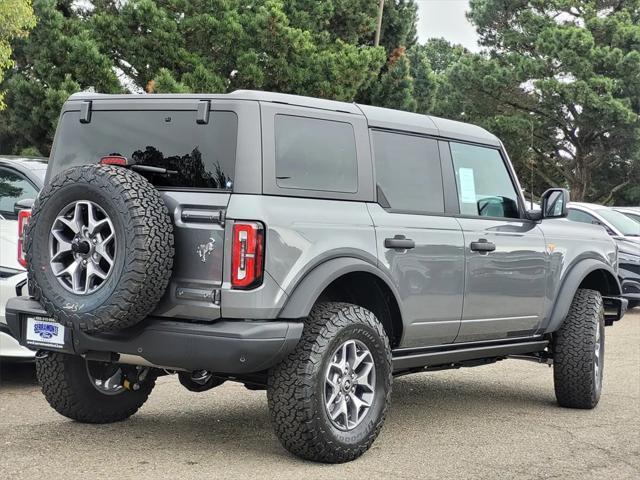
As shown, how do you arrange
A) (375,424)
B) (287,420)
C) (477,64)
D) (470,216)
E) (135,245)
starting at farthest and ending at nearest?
(477,64), (470,216), (375,424), (287,420), (135,245)

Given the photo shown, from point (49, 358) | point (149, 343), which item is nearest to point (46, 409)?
point (49, 358)

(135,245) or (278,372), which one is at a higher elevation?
(135,245)

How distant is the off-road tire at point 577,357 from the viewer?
7316mm

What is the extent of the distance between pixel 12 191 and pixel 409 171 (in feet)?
12.7

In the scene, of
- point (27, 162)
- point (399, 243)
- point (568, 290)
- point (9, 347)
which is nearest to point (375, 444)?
point (399, 243)

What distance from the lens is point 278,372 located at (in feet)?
17.0

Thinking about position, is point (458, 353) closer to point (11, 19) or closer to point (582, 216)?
point (582, 216)

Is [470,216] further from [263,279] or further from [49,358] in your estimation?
[49,358]

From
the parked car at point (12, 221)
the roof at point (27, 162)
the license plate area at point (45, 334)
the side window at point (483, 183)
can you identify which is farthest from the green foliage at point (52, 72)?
the license plate area at point (45, 334)

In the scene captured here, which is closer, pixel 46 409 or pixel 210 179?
pixel 210 179

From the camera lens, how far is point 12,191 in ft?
27.5

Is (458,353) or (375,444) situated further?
(458,353)

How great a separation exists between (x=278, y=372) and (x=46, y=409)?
237 cm

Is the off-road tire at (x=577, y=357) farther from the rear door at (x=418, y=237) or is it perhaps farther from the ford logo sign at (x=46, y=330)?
the ford logo sign at (x=46, y=330)
